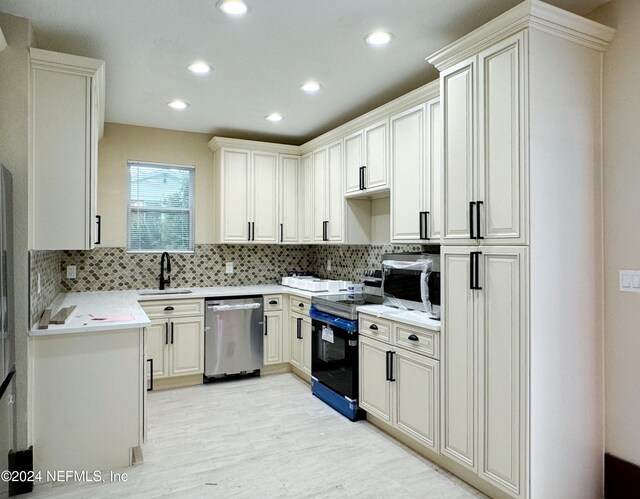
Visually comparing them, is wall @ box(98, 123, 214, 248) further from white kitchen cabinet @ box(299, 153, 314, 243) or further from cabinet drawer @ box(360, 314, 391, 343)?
cabinet drawer @ box(360, 314, 391, 343)

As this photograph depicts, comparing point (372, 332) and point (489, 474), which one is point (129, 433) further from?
point (489, 474)

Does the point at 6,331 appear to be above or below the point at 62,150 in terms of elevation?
below

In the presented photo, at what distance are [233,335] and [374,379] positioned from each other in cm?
177

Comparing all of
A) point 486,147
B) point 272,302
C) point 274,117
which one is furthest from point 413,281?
point 274,117

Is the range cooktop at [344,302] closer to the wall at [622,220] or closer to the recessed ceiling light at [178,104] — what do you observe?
the wall at [622,220]

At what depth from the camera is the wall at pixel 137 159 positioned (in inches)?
177

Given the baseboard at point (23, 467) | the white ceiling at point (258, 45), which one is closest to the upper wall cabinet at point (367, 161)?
the white ceiling at point (258, 45)

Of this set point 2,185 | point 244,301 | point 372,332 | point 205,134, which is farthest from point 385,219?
point 2,185

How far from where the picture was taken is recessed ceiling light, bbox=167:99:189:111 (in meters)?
3.87

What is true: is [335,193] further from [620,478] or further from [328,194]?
[620,478]

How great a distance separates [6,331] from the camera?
2.17 meters

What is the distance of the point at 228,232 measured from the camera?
475 centimetres

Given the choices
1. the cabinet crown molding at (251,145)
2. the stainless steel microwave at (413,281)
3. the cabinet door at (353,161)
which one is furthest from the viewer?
the cabinet crown molding at (251,145)

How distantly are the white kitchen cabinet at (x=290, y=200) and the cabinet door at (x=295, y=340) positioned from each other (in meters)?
0.97
